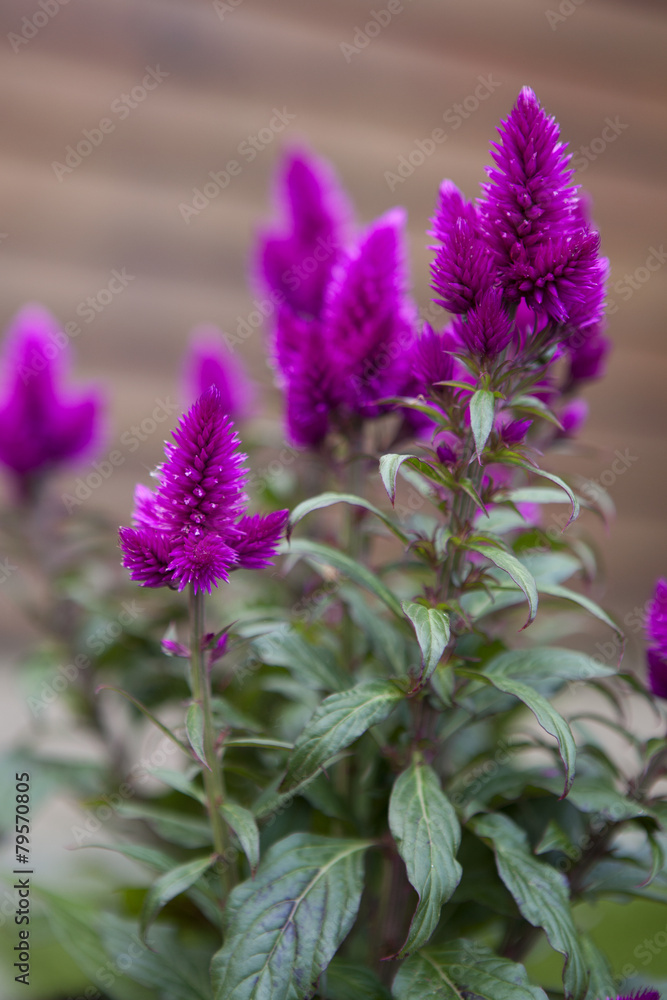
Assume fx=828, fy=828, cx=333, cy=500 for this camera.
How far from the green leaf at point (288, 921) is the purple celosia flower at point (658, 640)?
260 millimetres

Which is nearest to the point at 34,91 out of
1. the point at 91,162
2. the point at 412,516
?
the point at 91,162

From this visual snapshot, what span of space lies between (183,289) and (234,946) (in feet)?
7.30

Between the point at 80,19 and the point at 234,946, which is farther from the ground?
the point at 80,19

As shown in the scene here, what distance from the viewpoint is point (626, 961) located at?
0.95 m

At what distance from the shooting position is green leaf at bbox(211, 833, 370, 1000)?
527 mm

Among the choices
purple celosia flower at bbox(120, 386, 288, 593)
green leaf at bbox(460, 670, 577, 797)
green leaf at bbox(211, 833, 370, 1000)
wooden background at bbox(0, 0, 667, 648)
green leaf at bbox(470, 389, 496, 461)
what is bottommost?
green leaf at bbox(211, 833, 370, 1000)

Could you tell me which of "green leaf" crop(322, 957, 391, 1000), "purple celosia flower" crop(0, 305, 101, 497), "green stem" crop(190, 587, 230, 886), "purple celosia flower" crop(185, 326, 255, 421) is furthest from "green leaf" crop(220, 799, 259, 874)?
"purple celosia flower" crop(0, 305, 101, 497)

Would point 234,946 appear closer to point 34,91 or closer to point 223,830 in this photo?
point 223,830

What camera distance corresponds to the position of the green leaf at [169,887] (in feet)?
1.82

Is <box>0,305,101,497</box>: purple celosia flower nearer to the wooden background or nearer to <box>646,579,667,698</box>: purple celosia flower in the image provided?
<box>646,579,667,698</box>: purple celosia flower

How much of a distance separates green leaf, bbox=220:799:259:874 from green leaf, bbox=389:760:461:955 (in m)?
0.09

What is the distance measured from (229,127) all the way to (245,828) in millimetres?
2302

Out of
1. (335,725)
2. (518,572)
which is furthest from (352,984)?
(518,572)

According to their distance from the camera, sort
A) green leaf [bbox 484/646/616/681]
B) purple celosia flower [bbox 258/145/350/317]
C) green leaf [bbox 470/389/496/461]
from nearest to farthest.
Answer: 1. green leaf [bbox 470/389/496/461]
2. green leaf [bbox 484/646/616/681]
3. purple celosia flower [bbox 258/145/350/317]
